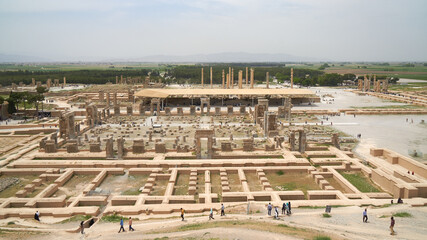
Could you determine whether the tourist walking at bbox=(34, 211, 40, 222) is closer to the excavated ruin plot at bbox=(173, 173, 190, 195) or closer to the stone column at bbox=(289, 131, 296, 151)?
the excavated ruin plot at bbox=(173, 173, 190, 195)

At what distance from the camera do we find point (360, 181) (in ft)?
67.8

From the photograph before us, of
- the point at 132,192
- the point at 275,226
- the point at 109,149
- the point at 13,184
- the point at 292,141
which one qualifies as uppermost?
the point at 292,141

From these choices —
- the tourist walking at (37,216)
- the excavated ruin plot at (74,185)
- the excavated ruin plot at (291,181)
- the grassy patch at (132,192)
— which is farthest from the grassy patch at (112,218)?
the excavated ruin plot at (291,181)

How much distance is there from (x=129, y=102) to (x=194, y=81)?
134ft

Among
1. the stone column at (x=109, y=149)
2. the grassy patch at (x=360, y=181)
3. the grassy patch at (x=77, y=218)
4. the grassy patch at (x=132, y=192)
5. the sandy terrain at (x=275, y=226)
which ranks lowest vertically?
the grassy patch at (x=132, y=192)

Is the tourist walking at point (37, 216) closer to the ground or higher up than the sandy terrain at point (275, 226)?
closer to the ground

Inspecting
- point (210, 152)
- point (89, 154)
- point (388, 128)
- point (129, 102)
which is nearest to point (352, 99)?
point (388, 128)

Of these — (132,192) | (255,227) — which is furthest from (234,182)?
(255,227)

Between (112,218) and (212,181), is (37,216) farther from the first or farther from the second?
(212,181)

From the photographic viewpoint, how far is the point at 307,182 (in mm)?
20516

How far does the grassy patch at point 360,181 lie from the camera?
63.6 feet

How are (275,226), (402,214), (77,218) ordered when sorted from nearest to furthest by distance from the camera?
(275,226) → (402,214) → (77,218)

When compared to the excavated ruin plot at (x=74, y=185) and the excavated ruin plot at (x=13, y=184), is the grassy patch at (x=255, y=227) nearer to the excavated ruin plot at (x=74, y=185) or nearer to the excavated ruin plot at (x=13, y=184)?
the excavated ruin plot at (x=74, y=185)

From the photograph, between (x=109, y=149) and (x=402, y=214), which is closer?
(x=402, y=214)
